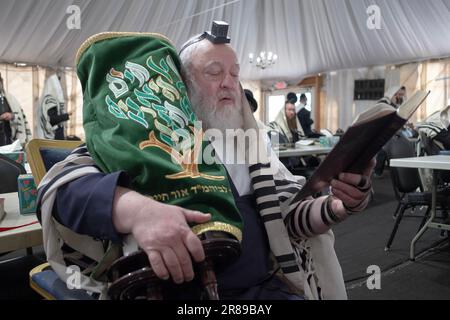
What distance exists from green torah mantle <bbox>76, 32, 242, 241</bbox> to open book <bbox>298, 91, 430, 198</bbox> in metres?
0.19

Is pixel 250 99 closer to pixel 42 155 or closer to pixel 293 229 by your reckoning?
pixel 293 229

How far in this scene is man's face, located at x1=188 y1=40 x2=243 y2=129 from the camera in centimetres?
95

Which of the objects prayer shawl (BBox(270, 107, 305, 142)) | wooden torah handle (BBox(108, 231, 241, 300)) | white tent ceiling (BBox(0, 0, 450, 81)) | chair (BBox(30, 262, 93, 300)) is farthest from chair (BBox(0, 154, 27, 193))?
A: white tent ceiling (BBox(0, 0, 450, 81))

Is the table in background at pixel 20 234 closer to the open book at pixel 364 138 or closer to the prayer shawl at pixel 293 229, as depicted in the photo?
the prayer shawl at pixel 293 229

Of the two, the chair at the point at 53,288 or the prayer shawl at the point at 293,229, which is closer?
the chair at the point at 53,288

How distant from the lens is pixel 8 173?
5.39ft

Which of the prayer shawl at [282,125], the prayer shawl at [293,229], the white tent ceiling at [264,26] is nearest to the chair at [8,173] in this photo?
the prayer shawl at [293,229]

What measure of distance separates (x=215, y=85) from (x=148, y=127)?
32cm

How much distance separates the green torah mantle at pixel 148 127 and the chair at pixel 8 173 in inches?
41.9

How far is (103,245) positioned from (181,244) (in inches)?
9.9

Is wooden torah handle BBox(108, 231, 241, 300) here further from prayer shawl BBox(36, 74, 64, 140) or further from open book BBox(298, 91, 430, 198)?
prayer shawl BBox(36, 74, 64, 140)

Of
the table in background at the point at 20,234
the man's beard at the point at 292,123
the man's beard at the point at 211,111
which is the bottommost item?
the table in background at the point at 20,234

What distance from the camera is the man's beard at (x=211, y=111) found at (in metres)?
0.97

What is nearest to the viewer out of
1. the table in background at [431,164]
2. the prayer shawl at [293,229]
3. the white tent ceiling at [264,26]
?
the prayer shawl at [293,229]
